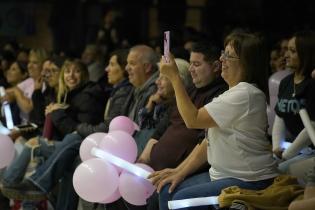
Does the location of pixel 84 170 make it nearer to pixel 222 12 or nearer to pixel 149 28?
pixel 222 12

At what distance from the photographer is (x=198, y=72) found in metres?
3.76

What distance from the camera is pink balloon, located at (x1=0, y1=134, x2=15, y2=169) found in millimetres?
4707

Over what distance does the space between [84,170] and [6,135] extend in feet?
3.55

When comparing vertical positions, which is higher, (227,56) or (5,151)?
(227,56)

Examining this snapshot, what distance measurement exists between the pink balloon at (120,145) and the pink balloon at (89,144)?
0.17 metres

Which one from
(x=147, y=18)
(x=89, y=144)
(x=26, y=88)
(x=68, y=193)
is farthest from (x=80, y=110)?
(x=147, y=18)

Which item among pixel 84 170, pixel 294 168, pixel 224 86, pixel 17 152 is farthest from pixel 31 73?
pixel 294 168

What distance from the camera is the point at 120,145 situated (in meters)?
4.07

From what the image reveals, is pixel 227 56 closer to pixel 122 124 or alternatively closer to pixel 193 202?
pixel 193 202

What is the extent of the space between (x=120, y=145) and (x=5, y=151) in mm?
1018

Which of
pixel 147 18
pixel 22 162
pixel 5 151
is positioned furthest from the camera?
pixel 147 18

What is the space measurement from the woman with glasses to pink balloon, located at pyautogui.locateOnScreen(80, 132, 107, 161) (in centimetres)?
99

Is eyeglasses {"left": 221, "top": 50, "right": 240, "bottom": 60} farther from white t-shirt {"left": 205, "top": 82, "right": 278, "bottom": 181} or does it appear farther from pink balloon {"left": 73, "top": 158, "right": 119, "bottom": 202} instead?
pink balloon {"left": 73, "top": 158, "right": 119, "bottom": 202}

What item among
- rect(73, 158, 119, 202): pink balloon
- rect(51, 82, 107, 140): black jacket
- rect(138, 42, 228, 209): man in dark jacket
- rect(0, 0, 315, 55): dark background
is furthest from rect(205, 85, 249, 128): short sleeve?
rect(0, 0, 315, 55): dark background
